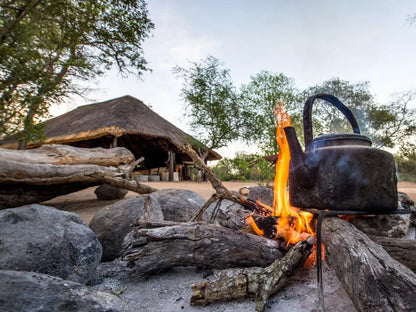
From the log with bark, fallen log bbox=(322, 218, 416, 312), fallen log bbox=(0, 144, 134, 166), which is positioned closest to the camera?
fallen log bbox=(322, 218, 416, 312)

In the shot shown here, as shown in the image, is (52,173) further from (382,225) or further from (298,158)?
(382,225)

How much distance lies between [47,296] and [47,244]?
0.66 meters

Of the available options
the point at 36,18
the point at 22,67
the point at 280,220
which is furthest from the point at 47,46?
the point at 280,220

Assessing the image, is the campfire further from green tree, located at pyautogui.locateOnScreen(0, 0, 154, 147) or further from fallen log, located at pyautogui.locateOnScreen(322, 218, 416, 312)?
green tree, located at pyautogui.locateOnScreen(0, 0, 154, 147)

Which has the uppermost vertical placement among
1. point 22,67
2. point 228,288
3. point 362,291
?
point 22,67

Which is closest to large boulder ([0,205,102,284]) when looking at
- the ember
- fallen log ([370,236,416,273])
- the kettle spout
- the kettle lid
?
the ember

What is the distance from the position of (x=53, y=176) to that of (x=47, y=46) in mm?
6098

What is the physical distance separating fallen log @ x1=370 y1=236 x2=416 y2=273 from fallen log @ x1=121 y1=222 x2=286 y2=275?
744 millimetres

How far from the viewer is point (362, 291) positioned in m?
0.98

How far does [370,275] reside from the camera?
3.23ft

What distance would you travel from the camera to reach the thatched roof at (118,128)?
456 inches

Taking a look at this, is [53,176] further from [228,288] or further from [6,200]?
[228,288]

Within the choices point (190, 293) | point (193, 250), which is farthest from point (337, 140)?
point (190, 293)

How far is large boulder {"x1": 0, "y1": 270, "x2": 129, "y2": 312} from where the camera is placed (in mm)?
934
